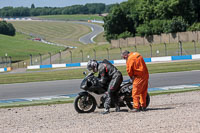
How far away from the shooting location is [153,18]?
70.2 meters

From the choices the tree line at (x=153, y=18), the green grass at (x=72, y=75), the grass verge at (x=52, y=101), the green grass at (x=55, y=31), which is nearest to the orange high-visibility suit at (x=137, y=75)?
the grass verge at (x=52, y=101)

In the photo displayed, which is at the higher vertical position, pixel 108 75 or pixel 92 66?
pixel 92 66

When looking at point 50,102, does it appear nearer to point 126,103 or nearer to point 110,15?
point 126,103

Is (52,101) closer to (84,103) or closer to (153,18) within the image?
(84,103)

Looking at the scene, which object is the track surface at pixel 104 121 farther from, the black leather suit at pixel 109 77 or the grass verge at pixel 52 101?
the grass verge at pixel 52 101

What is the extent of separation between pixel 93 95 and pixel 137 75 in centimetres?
145

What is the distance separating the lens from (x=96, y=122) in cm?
955

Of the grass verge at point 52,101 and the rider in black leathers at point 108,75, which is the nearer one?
the rider in black leathers at point 108,75

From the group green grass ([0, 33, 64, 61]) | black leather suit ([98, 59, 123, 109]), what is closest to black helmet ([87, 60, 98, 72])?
black leather suit ([98, 59, 123, 109])

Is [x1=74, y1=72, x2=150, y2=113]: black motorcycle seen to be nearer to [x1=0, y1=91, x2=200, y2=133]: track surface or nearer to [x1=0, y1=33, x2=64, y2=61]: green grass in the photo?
[x1=0, y1=91, x2=200, y2=133]: track surface

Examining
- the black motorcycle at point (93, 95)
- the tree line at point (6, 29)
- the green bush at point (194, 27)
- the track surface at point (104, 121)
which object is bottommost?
the track surface at point (104, 121)

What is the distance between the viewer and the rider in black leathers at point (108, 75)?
10695 mm

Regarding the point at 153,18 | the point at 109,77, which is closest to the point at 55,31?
the point at 153,18

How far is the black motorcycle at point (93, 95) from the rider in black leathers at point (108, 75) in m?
0.20
